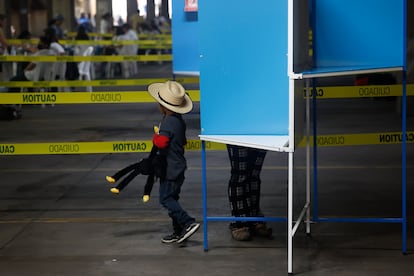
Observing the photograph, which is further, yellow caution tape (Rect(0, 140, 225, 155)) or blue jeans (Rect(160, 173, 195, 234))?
yellow caution tape (Rect(0, 140, 225, 155))

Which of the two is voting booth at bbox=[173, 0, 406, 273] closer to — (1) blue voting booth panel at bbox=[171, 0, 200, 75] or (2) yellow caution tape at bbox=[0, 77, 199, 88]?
(1) blue voting booth panel at bbox=[171, 0, 200, 75]

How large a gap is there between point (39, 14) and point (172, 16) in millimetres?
30310

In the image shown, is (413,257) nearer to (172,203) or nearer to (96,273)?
(172,203)

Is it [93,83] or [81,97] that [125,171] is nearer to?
[81,97]

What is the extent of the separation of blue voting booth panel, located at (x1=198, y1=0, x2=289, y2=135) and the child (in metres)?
0.36

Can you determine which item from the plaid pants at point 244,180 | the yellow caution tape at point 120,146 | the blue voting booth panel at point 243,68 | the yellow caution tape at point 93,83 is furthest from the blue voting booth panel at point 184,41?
the blue voting booth panel at point 243,68

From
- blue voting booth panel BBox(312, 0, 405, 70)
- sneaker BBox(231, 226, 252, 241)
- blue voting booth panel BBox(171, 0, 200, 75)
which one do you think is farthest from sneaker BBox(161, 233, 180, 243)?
blue voting booth panel BBox(171, 0, 200, 75)

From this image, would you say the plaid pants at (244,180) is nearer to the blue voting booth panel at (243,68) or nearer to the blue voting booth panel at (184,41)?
the blue voting booth panel at (243,68)

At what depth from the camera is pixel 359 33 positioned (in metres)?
6.07

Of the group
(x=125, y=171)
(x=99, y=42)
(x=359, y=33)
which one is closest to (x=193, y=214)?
(x=125, y=171)

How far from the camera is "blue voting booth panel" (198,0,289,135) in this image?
5789 millimetres

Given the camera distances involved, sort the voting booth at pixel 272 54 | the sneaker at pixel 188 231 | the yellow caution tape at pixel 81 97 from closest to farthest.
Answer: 1. the voting booth at pixel 272 54
2. the sneaker at pixel 188 231
3. the yellow caution tape at pixel 81 97

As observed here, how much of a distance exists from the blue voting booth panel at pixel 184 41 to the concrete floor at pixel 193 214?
85.2 inches

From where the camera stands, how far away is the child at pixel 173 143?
631cm
